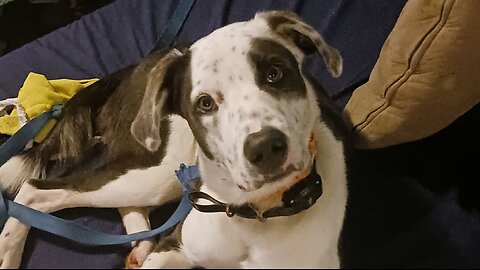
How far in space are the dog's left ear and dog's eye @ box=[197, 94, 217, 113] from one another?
0.50 feet

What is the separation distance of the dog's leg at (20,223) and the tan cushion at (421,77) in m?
0.53

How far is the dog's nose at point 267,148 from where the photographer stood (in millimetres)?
944

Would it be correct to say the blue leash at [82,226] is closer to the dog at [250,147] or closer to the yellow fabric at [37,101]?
the dog at [250,147]

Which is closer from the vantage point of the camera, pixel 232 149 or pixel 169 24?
pixel 232 149

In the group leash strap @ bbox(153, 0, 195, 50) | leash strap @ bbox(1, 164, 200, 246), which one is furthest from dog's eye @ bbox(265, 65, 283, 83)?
leash strap @ bbox(153, 0, 195, 50)

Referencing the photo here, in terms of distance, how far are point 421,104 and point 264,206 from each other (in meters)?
0.38

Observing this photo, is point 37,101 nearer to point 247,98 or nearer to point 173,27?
point 173,27

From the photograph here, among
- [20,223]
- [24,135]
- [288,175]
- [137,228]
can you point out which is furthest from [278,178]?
[24,135]

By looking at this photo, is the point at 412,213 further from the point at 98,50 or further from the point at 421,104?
the point at 98,50

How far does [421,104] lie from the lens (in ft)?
4.16

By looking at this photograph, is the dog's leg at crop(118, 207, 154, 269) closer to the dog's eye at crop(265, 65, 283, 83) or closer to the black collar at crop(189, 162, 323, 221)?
the black collar at crop(189, 162, 323, 221)

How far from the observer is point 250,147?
3.13 ft

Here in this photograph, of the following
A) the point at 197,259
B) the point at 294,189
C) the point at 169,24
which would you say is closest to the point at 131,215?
the point at 197,259

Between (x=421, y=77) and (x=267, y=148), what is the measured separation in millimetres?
419
